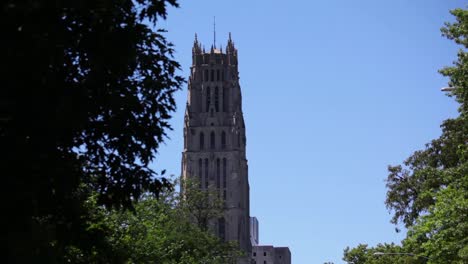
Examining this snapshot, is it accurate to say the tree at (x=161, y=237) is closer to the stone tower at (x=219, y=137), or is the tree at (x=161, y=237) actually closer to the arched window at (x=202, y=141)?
the stone tower at (x=219, y=137)

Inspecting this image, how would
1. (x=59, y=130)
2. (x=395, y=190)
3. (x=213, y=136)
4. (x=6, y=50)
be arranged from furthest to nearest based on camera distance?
(x=213, y=136), (x=395, y=190), (x=59, y=130), (x=6, y=50)

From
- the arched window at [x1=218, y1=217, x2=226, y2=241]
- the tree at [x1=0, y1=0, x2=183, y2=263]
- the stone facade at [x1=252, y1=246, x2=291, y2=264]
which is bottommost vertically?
the tree at [x1=0, y1=0, x2=183, y2=263]

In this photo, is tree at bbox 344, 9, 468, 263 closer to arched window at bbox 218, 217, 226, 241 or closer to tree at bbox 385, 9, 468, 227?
tree at bbox 385, 9, 468, 227

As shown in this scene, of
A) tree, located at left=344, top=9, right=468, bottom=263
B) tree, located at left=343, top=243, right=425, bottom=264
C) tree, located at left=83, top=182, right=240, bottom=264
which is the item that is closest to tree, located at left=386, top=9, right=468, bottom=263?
tree, located at left=344, top=9, right=468, bottom=263

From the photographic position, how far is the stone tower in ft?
446

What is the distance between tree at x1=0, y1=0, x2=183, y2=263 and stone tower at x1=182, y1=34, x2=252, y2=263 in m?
→ 111

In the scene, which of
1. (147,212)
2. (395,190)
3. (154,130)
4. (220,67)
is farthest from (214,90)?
(154,130)

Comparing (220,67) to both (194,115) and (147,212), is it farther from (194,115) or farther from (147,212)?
(147,212)

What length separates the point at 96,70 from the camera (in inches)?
817

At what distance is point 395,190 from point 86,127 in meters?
46.7

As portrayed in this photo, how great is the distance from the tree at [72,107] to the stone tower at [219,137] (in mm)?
110990

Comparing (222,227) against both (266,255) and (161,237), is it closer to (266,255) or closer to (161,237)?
(266,255)

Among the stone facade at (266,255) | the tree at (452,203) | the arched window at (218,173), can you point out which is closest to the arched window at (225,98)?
the arched window at (218,173)

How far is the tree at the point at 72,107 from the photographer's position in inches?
753
